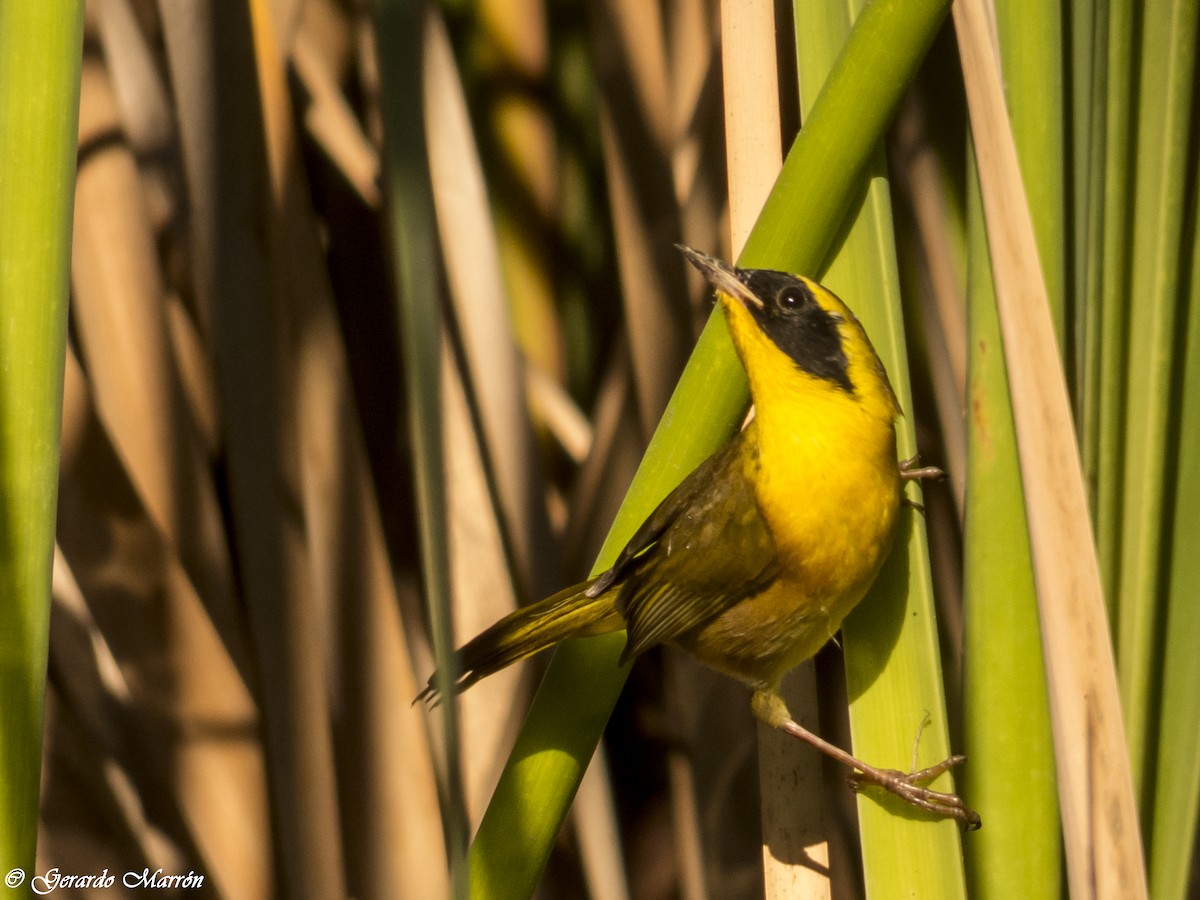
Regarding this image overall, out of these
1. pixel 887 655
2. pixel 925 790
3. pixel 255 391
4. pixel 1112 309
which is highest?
pixel 255 391

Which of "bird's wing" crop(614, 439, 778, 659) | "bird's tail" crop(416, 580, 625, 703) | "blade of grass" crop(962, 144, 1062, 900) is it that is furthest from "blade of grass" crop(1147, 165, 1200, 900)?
"bird's tail" crop(416, 580, 625, 703)

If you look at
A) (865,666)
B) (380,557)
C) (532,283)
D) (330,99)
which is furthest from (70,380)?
(865,666)

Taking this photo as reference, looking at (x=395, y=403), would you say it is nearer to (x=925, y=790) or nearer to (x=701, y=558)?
(x=701, y=558)

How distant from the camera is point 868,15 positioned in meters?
0.99

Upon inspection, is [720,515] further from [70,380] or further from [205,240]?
[70,380]

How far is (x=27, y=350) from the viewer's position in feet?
2.47

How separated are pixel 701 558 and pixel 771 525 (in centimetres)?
12

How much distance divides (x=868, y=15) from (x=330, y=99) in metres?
1.00

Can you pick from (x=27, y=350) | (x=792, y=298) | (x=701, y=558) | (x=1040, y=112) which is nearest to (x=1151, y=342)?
(x=1040, y=112)

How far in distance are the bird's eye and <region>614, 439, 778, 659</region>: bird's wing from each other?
27 centimetres

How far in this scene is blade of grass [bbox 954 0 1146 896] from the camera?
85 centimetres

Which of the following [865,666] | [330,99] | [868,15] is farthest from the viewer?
[330,99]

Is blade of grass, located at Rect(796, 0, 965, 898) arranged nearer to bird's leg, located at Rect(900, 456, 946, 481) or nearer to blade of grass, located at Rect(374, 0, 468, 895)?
bird's leg, located at Rect(900, 456, 946, 481)

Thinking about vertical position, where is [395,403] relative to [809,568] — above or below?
above
